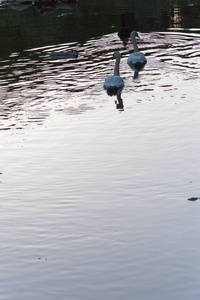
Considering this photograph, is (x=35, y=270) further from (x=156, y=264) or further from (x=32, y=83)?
(x=32, y=83)

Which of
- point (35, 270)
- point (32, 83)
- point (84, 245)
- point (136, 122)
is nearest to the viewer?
point (35, 270)

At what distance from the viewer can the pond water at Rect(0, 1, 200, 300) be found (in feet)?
34.7

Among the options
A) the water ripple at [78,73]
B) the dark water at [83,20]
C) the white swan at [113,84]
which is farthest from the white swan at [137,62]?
the dark water at [83,20]

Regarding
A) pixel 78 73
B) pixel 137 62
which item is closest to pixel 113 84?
pixel 78 73

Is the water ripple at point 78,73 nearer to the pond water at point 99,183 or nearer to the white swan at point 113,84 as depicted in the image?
the pond water at point 99,183

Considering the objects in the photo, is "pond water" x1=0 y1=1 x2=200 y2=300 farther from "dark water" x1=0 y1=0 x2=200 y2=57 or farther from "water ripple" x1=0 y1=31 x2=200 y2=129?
"dark water" x1=0 y1=0 x2=200 y2=57

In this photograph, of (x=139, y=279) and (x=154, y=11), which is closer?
(x=139, y=279)

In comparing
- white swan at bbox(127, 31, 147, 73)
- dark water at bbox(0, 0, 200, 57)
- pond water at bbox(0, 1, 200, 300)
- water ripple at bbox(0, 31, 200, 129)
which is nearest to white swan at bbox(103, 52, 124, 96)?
water ripple at bbox(0, 31, 200, 129)

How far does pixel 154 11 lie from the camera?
171ft

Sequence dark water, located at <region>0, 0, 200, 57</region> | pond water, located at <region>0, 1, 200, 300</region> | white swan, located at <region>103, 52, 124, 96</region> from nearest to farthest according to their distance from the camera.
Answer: pond water, located at <region>0, 1, 200, 300</region>
white swan, located at <region>103, 52, 124, 96</region>
dark water, located at <region>0, 0, 200, 57</region>

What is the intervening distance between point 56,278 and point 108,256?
1.18 meters

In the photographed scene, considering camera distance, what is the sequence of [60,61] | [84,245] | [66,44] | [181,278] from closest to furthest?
[181,278] < [84,245] < [60,61] < [66,44]

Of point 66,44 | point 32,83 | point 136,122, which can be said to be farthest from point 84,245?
point 66,44

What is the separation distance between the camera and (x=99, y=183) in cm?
1466
